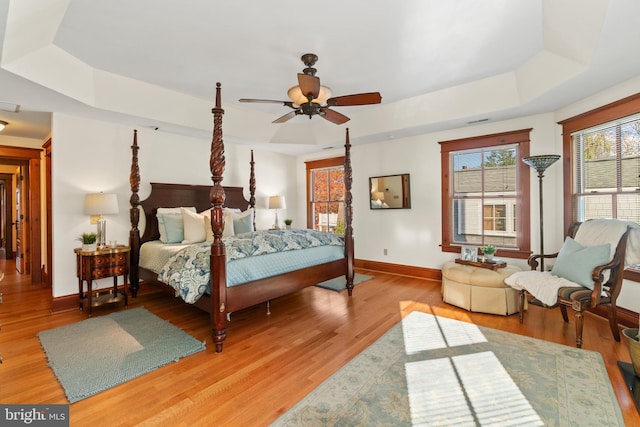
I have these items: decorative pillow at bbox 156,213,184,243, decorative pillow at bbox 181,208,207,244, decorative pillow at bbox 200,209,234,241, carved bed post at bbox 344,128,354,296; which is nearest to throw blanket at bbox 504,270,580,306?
carved bed post at bbox 344,128,354,296

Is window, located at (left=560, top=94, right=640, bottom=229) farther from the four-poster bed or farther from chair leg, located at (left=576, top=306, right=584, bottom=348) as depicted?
the four-poster bed

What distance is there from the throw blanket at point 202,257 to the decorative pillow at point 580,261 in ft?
8.98

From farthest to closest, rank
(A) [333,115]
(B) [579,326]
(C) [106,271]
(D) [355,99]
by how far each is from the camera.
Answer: (C) [106,271]
(A) [333,115]
(D) [355,99]
(B) [579,326]

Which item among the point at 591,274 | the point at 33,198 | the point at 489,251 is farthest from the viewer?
the point at 33,198

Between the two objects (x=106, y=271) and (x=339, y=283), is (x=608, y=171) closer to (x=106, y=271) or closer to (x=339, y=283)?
(x=339, y=283)

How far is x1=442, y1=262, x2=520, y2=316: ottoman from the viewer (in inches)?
131

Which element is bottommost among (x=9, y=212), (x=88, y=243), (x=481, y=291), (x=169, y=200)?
(x=481, y=291)

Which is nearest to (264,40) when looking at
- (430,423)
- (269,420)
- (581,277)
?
(269,420)

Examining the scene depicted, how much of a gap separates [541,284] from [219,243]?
310 centimetres

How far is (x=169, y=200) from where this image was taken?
15.3ft

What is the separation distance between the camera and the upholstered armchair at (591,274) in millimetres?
2594

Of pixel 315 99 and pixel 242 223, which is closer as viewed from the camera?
pixel 315 99

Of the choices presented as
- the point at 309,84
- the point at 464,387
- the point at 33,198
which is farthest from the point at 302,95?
the point at 33,198

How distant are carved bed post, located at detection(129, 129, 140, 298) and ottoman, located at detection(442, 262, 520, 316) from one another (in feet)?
14.0
